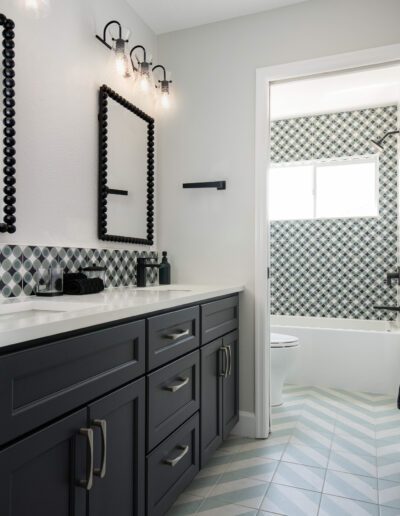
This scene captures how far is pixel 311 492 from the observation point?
1817 millimetres

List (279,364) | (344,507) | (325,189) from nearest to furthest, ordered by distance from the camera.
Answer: (344,507)
(279,364)
(325,189)

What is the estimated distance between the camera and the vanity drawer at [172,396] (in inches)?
56.2

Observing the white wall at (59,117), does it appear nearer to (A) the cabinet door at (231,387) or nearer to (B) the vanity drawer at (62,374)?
(B) the vanity drawer at (62,374)

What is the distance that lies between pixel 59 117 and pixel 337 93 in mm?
2748

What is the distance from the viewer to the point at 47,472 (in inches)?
37.8

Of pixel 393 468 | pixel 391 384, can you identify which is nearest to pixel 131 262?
pixel 393 468

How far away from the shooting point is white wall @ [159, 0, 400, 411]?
7.83 feet

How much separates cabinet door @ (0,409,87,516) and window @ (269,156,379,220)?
341 cm

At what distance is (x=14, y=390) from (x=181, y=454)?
97 centimetres

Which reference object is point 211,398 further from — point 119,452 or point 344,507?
point 119,452

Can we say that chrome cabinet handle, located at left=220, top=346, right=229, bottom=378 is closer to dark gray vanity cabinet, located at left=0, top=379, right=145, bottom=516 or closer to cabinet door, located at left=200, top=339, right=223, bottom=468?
cabinet door, located at left=200, top=339, right=223, bottom=468

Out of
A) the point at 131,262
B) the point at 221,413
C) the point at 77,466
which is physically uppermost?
the point at 131,262

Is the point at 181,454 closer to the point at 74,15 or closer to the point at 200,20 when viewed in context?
the point at 74,15

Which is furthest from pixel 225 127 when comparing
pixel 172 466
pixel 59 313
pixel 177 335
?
pixel 172 466
